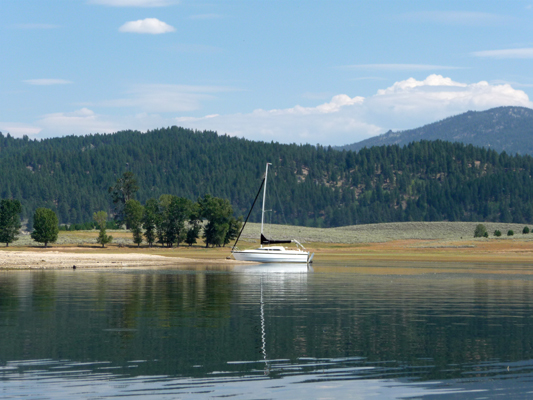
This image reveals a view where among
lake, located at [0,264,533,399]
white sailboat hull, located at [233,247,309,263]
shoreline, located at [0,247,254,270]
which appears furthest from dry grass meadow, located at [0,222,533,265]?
lake, located at [0,264,533,399]

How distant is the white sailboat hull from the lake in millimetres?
37194

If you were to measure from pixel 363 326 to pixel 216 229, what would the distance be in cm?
10781

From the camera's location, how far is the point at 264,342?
2578 cm

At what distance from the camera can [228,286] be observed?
2029 inches

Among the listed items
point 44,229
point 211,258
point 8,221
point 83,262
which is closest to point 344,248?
point 211,258

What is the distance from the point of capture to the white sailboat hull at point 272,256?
8631cm

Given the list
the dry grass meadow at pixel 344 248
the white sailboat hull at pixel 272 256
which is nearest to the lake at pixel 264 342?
the white sailboat hull at pixel 272 256

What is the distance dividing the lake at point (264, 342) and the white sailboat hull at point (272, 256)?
37194 mm

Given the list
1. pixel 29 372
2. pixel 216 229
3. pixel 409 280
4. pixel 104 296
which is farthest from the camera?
pixel 216 229

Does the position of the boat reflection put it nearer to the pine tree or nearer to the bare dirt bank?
the bare dirt bank

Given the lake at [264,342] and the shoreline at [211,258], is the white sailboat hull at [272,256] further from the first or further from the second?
the lake at [264,342]

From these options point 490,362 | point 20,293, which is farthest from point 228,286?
point 490,362

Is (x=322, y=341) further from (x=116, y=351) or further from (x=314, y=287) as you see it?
(x=314, y=287)

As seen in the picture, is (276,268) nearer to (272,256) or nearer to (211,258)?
(272,256)
